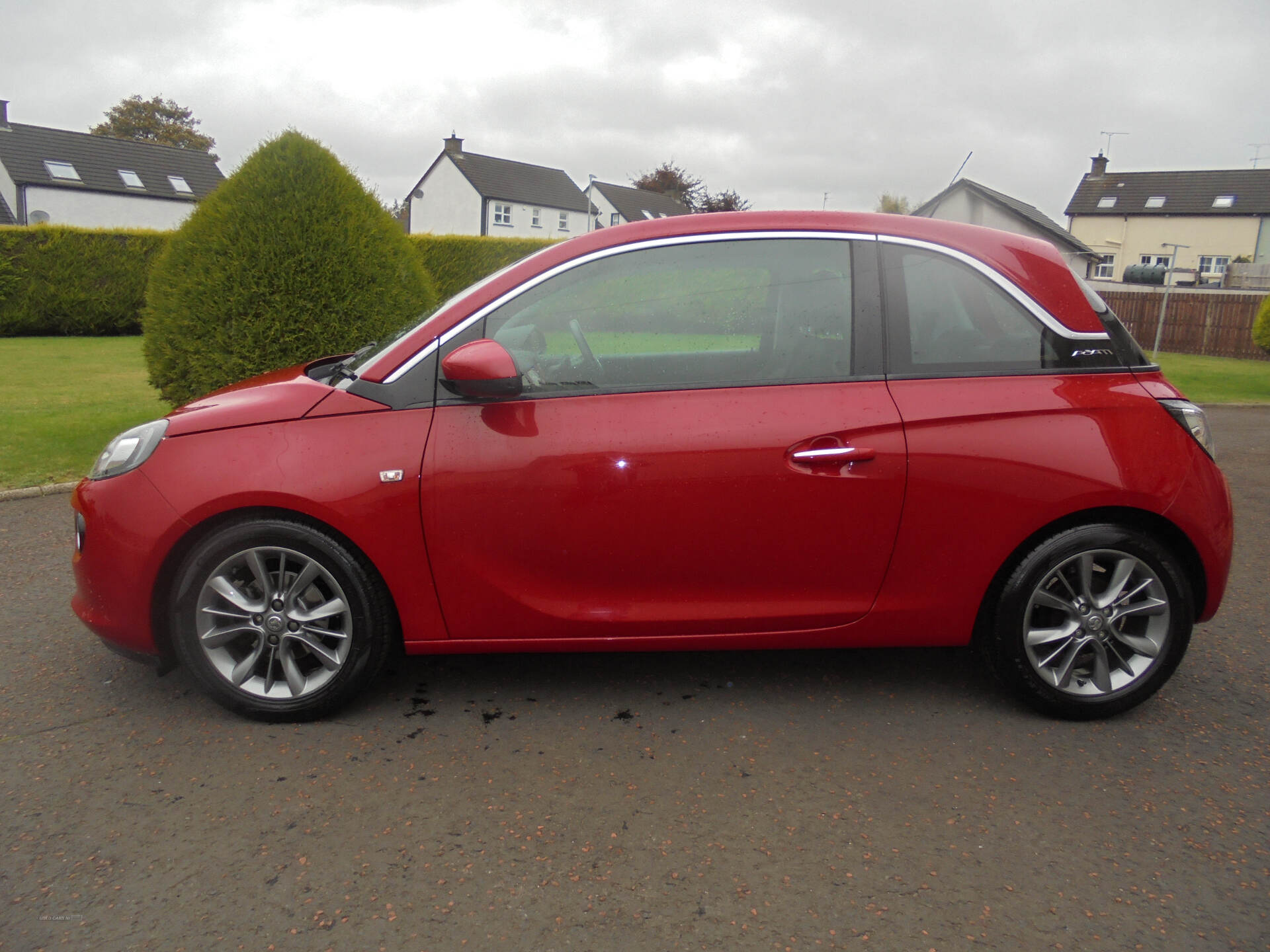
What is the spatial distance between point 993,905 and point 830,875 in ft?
1.35

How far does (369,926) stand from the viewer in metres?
2.42

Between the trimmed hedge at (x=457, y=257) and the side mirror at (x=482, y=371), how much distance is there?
2045cm

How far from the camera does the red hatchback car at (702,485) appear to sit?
133 inches

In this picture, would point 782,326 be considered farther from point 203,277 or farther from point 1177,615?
point 203,277

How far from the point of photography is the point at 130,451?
11.7 feet

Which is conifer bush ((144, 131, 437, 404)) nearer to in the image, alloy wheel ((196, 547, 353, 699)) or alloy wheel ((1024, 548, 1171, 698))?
alloy wheel ((196, 547, 353, 699))

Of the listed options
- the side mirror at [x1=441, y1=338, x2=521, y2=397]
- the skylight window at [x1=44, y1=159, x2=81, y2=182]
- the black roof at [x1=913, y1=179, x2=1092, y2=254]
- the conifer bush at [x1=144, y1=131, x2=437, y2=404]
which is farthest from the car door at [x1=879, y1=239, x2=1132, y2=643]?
the skylight window at [x1=44, y1=159, x2=81, y2=182]

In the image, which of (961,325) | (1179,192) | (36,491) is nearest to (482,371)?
(961,325)

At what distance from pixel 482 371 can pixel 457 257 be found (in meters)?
22.4

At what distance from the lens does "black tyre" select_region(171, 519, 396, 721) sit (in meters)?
3.40

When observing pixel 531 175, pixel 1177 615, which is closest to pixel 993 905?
pixel 1177 615

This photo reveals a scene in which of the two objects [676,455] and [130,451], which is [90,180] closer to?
[130,451]

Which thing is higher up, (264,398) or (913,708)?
(264,398)

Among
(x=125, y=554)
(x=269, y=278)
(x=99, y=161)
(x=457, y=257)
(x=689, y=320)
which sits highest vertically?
(x=99, y=161)
